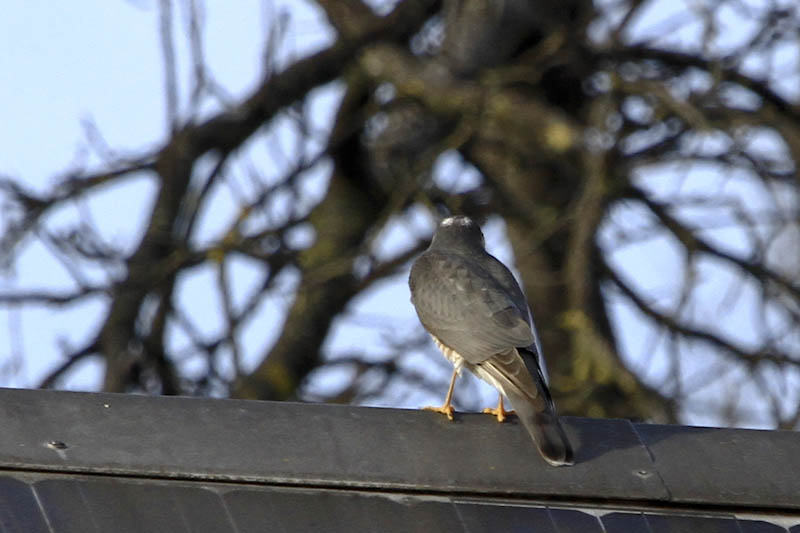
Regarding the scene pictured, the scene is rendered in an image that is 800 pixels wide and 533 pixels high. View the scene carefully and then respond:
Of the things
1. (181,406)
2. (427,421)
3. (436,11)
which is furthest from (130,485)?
(436,11)

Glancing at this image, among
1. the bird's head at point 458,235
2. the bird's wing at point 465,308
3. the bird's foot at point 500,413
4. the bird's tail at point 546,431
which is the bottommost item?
the bird's tail at point 546,431

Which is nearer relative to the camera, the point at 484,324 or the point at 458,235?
the point at 484,324

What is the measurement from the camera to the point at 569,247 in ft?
31.0

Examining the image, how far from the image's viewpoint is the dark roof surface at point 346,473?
338 cm

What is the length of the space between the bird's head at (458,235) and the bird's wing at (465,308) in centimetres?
17

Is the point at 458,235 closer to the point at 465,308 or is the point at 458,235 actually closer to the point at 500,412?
the point at 465,308

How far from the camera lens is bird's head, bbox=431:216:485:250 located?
17.3 feet

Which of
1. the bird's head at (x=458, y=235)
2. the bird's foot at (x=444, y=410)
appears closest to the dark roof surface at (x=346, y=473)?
the bird's foot at (x=444, y=410)

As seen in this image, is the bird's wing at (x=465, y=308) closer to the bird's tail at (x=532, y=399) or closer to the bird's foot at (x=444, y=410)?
the bird's tail at (x=532, y=399)

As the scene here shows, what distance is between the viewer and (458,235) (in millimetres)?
5332

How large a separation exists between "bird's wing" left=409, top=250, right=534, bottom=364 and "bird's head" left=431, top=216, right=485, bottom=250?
0.17 meters

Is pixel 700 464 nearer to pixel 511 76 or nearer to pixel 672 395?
pixel 672 395

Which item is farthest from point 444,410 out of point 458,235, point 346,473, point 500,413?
point 458,235

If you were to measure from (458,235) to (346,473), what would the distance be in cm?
189
